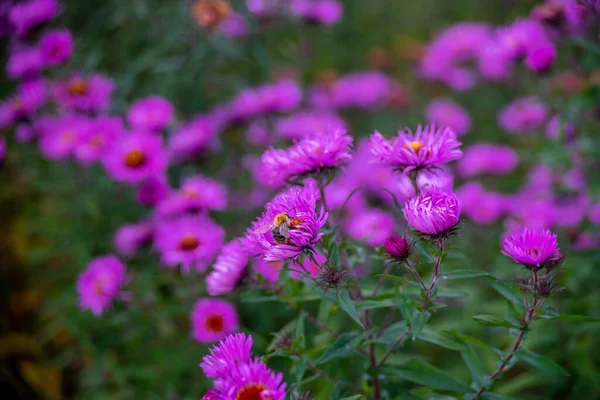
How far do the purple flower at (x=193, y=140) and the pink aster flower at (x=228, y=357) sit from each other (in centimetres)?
132

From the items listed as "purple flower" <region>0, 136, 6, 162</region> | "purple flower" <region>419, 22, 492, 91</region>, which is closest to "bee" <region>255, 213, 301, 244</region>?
"purple flower" <region>0, 136, 6, 162</region>

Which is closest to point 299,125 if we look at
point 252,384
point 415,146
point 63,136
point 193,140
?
point 193,140

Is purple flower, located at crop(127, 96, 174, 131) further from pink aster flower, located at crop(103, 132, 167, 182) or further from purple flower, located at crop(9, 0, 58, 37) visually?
purple flower, located at crop(9, 0, 58, 37)

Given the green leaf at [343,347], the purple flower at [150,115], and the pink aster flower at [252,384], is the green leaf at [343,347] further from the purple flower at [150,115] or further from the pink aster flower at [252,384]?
the purple flower at [150,115]

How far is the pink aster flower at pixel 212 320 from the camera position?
1.53 metres

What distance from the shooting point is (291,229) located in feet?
2.96

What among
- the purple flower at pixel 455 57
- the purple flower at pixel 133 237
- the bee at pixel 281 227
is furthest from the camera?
the purple flower at pixel 455 57

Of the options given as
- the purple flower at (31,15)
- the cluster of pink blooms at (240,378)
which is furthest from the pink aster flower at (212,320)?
the purple flower at (31,15)

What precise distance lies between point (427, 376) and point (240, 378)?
46cm

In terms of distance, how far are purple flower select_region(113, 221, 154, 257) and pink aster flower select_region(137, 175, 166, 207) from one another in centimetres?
8

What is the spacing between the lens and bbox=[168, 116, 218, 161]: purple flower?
2068mm

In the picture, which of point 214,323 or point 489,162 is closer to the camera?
point 214,323

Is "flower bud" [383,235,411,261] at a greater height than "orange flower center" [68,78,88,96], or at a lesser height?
lesser

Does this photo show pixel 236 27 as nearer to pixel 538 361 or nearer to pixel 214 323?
pixel 214 323
